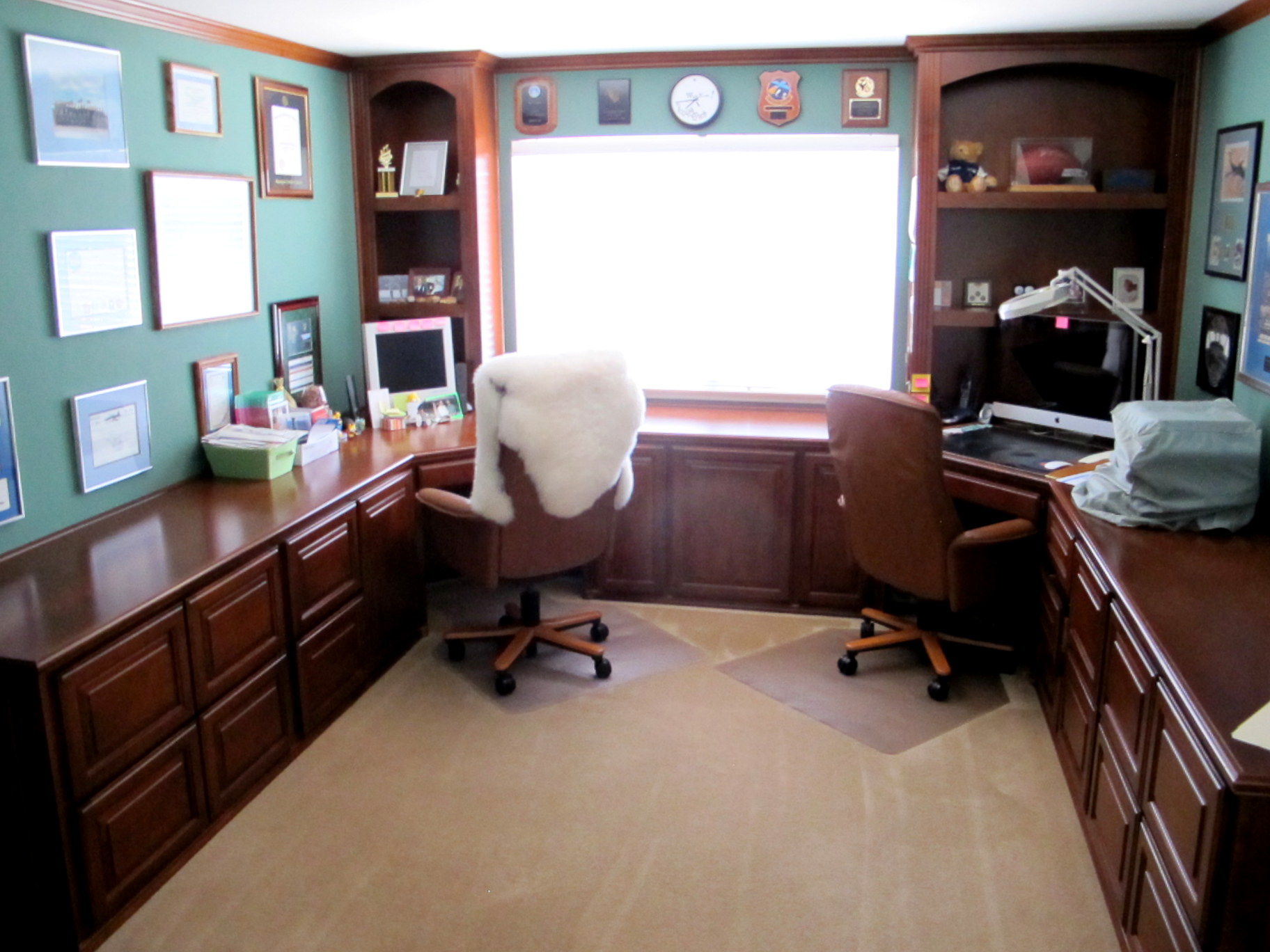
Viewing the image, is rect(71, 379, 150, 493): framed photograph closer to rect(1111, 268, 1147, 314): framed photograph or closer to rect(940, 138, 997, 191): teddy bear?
rect(940, 138, 997, 191): teddy bear

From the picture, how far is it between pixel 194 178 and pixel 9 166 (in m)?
0.76

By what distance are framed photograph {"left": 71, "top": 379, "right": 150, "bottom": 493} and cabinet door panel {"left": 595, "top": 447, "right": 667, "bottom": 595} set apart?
1774mm

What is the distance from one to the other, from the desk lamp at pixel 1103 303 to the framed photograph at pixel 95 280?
2.88m

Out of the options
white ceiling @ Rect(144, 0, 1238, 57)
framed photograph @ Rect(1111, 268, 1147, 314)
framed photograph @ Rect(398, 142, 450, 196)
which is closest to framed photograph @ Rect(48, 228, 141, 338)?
white ceiling @ Rect(144, 0, 1238, 57)

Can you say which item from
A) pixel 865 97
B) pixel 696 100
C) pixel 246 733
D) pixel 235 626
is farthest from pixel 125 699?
pixel 865 97

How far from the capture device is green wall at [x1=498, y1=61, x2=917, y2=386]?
432 cm

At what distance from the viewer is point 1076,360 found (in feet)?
12.8

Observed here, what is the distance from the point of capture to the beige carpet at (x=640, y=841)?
2.44 metres

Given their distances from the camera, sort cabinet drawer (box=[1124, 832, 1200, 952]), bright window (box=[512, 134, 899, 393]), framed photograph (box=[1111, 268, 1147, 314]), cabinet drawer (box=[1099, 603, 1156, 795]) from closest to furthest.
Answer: cabinet drawer (box=[1124, 832, 1200, 952])
cabinet drawer (box=[1099, 603, 1156, 795])
framed photograph (box=[1111, 268, 1147, 314])
bright window (box=[512, 134, 899, 393])

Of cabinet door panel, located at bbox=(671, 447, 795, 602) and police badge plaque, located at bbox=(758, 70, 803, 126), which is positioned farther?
police badge plaque, located at bbox=(758, 70, 803, 126)

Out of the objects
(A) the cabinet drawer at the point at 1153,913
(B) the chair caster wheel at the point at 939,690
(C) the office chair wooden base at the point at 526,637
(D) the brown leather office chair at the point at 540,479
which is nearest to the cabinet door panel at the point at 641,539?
(C) the office chair wooden base at the point at 526,637

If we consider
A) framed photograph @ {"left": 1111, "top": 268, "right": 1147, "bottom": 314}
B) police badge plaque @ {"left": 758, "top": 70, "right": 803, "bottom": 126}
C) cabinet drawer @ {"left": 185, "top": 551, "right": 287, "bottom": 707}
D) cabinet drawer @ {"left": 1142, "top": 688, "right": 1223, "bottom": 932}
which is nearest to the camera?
cabinet drawer @ {"left": 1142, "top": 688, "right": 1223, "bottom": 932}

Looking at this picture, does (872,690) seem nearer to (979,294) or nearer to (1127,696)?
(1127,696)

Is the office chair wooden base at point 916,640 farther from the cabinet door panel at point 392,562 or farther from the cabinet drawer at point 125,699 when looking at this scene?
the cabinet drawer at point 125,699
